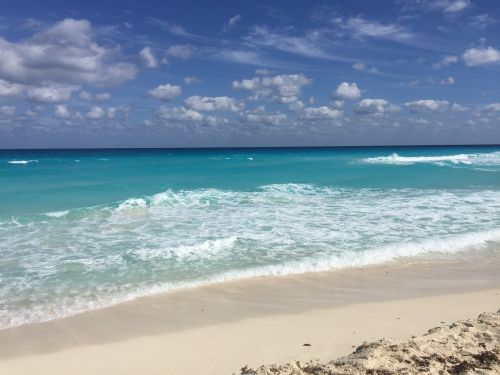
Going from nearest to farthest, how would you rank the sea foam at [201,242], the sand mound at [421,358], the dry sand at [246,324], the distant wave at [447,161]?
1. the sand mound at [421,358]
2. the dry sand at [246,324]
3. the sea foam at [201,242]
4. the distant wave at [447,161]

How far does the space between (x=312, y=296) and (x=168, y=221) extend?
7872 millimetres

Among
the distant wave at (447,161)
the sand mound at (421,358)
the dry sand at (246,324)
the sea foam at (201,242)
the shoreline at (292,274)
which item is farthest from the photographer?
the distant wave at (447,161)

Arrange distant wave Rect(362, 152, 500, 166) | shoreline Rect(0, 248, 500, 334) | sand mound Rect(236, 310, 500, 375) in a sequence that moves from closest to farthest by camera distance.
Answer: sand mound Rect(236, 310, 500, 375) < shoreline Rect(0, 248, 500, 334) < distant wave Rect(362, 152, 500, 166)

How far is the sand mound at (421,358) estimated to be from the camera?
4312mm

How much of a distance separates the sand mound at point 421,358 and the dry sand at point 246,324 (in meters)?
0.41

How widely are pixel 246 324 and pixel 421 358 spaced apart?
2.46 meters

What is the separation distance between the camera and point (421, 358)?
4543mm

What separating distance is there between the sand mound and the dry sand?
406mm

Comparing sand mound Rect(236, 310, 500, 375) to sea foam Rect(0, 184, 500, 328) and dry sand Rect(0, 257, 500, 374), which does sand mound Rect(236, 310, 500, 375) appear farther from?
sea foam Rect(0, 184, 500, 328)

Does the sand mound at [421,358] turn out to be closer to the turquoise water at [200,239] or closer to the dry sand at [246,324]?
the dry sand at [246,324]

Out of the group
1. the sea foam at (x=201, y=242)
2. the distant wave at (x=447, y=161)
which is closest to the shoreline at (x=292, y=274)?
the sea foam at (x=201, y=242)

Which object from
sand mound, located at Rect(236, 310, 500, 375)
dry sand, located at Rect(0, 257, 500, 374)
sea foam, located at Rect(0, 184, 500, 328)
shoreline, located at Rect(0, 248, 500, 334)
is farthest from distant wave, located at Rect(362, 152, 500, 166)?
sand mound, located at Rect(236, 310, 500, 375)

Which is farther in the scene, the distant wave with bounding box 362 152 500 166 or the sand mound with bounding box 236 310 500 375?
the distant wave with bounding box 362 152 500 166

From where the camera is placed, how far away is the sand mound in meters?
4.31
